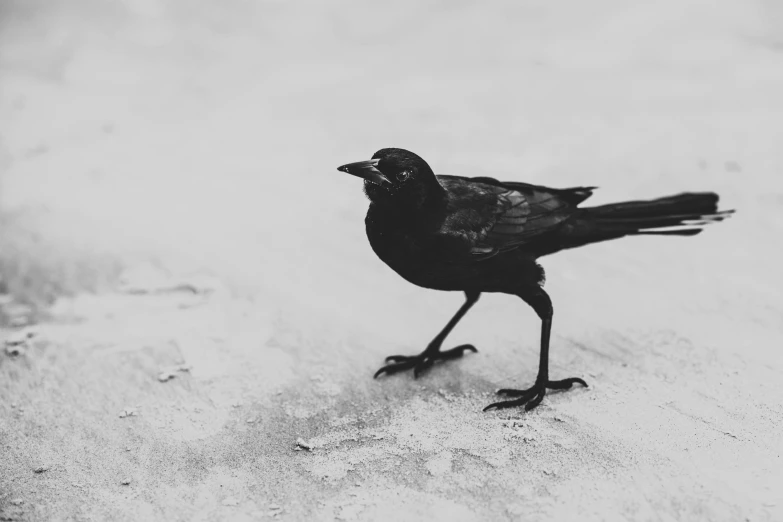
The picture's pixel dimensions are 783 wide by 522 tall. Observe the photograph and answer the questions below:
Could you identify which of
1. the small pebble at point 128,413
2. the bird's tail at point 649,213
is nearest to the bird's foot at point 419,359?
the bird's tail at point 649,213

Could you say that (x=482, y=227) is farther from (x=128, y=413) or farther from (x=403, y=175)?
(x=128, y=413)

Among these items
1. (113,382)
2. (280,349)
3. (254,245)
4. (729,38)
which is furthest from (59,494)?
(729,38)

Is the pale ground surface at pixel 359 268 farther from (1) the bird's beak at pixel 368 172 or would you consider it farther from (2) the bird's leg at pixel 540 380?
(1) the bird's beak at pixel 368 172

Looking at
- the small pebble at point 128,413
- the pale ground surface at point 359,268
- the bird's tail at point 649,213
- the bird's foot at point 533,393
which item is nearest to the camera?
the pale ground surface at point 359,268

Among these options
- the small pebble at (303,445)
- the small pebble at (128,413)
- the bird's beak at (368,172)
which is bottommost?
the small pebble at (128,413)

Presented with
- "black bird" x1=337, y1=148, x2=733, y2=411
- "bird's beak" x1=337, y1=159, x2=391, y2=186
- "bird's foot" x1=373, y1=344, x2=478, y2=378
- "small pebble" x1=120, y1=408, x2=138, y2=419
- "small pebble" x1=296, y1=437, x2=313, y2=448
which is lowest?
"small pebble" x1=120, y1=408, x2=138, y2=419

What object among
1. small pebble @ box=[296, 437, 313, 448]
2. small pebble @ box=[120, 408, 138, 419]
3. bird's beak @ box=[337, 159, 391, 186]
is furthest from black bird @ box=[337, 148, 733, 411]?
small pebble @ box=[120, 408, 138, 419]

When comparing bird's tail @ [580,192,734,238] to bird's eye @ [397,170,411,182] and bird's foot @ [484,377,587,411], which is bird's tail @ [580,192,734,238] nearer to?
bird's foot @ [484,377,587,411]

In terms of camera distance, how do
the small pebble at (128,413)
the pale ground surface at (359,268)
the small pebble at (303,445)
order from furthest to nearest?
the small pebble at (128,413) < the small pebble at (303,445) < the pale ground surface at (359,268)
